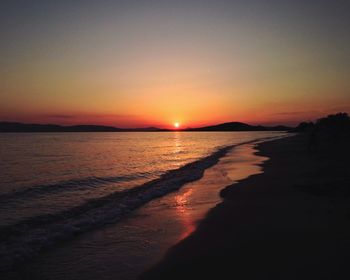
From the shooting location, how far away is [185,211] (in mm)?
11117

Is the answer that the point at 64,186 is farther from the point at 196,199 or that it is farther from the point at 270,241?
the point at 270,241

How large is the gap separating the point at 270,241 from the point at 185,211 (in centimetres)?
425

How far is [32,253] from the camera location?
738cm

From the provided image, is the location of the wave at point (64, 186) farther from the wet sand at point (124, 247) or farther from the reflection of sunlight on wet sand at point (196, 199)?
the wet sand at point (124, 247)

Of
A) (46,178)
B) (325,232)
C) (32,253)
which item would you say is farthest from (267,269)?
(46,178)

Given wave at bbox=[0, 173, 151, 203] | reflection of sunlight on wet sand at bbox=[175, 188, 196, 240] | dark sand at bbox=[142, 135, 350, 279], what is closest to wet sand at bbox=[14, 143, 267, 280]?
reflection of sunlight on wet sand at bbox=[175, 188, 196, 240]

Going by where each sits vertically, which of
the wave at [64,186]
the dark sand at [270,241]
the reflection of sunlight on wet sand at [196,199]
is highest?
the dark sand at [270,241]

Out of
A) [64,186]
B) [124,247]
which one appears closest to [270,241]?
[124,247]

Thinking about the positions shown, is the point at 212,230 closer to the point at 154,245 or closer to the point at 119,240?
the point at 154,245

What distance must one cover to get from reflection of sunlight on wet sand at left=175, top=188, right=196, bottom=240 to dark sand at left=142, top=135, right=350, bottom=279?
31 cm

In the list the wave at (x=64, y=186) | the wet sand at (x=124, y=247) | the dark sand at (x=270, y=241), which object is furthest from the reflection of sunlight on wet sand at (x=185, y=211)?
the wave at (x=64, y=186)

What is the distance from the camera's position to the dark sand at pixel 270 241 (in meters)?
5.81

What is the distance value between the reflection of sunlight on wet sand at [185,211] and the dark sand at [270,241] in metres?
0.31

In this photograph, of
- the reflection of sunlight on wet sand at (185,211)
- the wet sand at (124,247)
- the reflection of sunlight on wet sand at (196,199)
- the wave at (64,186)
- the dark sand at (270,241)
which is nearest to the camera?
the dark sand at (270,241)
